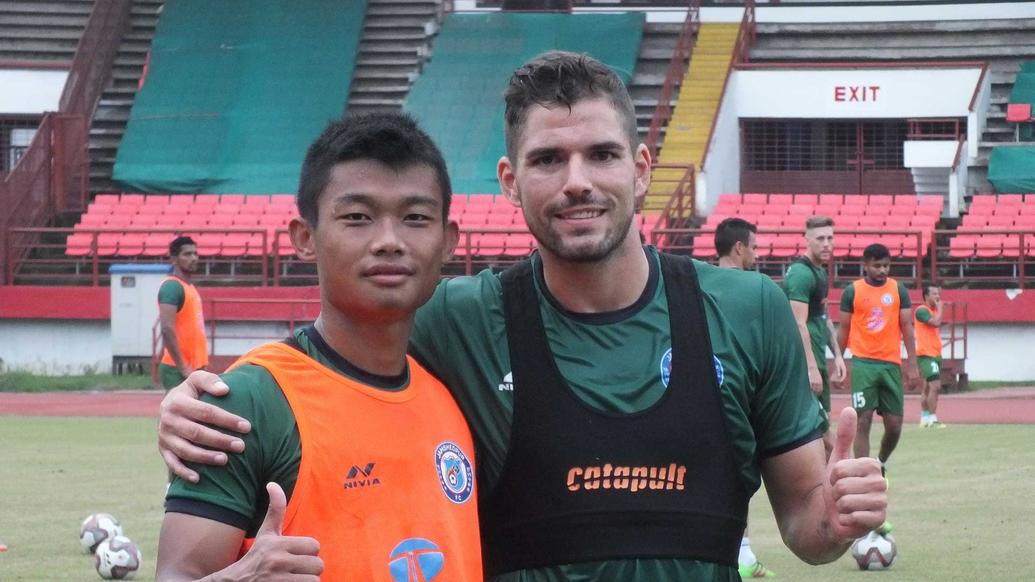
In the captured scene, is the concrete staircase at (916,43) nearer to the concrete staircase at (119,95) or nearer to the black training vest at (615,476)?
the concrete staircase at (119,95)

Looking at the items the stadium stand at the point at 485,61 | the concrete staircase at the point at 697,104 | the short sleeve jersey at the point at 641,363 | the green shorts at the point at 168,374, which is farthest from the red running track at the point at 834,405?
the short sleeve jersey at the point at 641,363

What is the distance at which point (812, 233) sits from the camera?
13562 millimetres

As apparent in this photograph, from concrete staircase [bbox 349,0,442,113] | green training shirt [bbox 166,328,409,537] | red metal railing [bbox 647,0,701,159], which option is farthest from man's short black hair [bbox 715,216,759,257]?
concrete staircase [bbox 349,0,442,113]

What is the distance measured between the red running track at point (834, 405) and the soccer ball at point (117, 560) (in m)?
12.5

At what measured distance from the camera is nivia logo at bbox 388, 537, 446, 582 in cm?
330

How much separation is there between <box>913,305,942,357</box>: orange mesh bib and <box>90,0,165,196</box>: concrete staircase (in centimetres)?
1935

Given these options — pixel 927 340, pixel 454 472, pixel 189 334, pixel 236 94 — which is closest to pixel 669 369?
pixel 454 472

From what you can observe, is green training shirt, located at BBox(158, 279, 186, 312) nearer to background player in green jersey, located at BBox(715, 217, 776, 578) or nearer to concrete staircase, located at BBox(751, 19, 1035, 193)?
background player in green jersey, located at BBox(715, 217, 776, 578)

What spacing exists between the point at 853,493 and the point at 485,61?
33594 millimetres

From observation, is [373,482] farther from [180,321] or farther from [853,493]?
[180,321]

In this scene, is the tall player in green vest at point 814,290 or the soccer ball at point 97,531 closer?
the soccer ball at point 97,531

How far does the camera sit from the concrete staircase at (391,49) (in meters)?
36.6

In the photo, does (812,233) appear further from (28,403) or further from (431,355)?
(28,403)

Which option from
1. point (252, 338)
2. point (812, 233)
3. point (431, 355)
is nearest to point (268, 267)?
point (252, 338)
